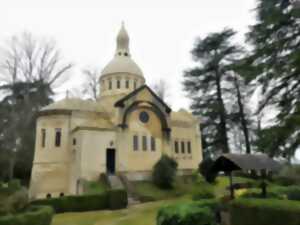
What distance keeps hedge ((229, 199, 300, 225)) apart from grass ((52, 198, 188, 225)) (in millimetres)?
4714

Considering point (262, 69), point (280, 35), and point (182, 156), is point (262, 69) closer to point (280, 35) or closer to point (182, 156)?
point (280, 35)

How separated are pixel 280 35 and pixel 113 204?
51.0ft

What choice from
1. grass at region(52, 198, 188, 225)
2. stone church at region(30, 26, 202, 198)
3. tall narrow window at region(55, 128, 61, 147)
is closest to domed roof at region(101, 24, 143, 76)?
stone church at region(30, 26, 202, 198)

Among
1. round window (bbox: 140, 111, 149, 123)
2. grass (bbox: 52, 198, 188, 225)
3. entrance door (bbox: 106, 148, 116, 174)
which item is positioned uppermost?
round window (bbox: 140, 111, 149, 123)

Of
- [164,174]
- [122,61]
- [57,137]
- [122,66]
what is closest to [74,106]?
[57,137]

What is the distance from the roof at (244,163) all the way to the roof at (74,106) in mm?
16636

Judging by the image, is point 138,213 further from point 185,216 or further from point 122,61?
point 122,61

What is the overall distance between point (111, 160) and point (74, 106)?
6.64m

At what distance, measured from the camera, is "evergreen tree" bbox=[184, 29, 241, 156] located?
33906 millimetres

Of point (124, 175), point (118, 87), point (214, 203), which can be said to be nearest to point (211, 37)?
point (118, 87)

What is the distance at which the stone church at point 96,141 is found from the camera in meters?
25.8

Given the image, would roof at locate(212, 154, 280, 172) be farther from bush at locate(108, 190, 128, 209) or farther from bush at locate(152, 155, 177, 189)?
bush at locate(152, 155, 177, 189)

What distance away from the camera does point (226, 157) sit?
15.1m

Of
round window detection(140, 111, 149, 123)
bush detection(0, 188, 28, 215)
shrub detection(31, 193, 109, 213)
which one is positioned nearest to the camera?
bush detection(0, 188, 28, 215)
